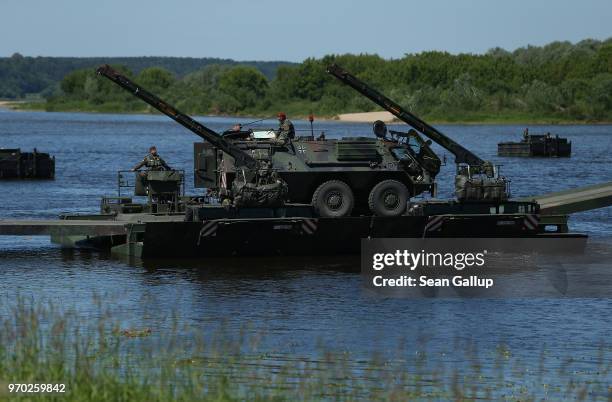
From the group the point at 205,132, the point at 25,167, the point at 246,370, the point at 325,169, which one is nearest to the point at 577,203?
the point at 325,169

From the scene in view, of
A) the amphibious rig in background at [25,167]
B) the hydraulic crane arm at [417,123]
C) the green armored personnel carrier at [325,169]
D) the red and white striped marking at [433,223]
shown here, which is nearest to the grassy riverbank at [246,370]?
the green armored personnel carrier at [325,169]

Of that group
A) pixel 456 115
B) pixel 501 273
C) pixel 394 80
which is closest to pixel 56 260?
pixel 501 273

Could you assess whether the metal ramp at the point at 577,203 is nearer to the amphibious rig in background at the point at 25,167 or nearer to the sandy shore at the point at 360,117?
the amphibious rig in background at the point at 25,167

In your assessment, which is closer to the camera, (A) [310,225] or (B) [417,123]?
(A) [310,225]

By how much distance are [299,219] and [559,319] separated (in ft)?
26.0

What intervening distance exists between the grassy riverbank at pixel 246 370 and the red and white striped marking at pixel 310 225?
8000 millimetres

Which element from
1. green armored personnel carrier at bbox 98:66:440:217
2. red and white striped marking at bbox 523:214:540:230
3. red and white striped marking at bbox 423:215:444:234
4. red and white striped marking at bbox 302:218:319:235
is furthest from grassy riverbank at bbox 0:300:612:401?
red and white striped marking at bbox 523:214:540:230

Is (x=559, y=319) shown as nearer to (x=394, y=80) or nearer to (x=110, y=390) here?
(x=110, y=390)

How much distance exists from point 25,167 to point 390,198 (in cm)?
3564

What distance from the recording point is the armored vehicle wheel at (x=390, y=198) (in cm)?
3106

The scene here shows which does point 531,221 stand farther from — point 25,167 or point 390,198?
point 25,167

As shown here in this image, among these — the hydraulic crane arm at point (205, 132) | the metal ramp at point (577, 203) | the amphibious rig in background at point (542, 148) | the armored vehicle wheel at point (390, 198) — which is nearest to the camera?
the hydraulic crane arm at point (205, 132)

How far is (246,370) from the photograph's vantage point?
18.6 metres

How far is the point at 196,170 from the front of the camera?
3259 cm
